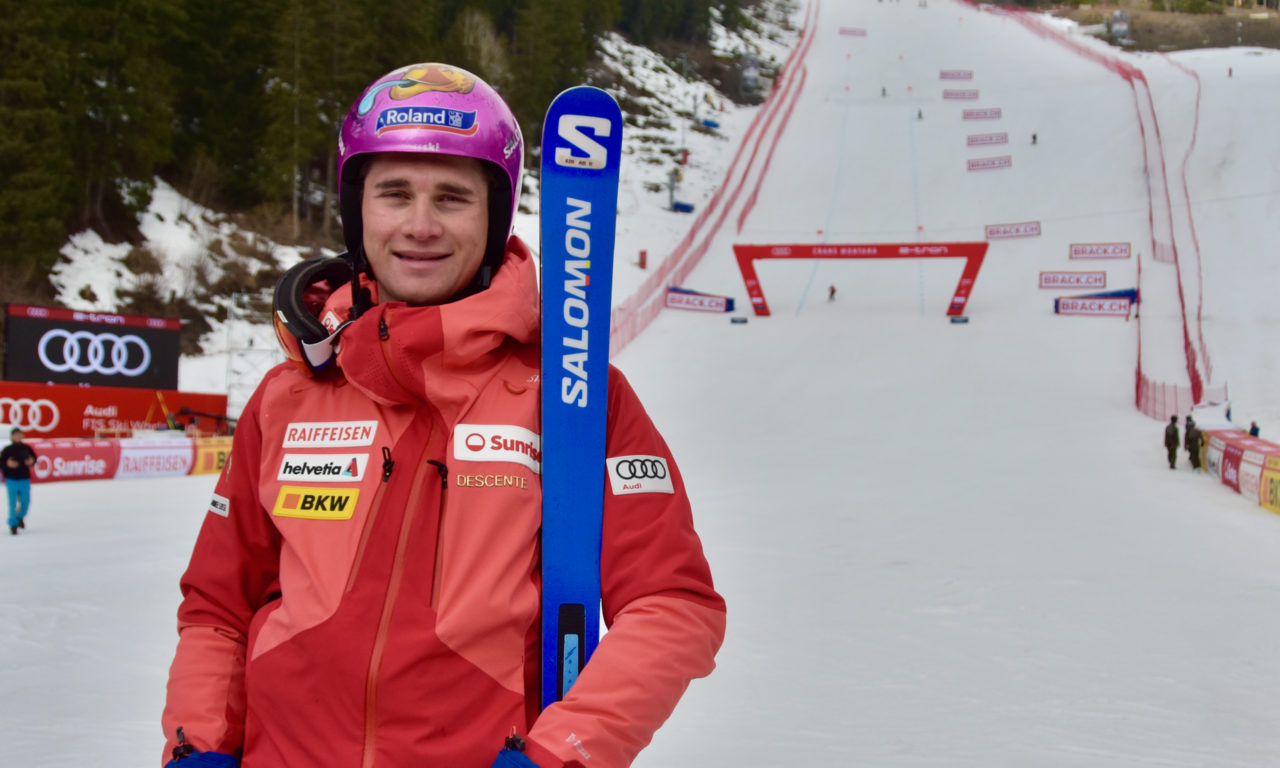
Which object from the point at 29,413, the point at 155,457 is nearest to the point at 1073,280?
the point at 155,457

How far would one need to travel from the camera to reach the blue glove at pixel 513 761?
1.44m

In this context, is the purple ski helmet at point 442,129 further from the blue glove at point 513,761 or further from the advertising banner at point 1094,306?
the advertising banner at point 1094,306

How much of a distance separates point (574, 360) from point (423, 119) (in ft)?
1.73

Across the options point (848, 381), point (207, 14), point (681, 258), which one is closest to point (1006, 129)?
point (681, 258)

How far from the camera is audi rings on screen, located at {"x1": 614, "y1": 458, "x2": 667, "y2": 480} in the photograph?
1712 mm

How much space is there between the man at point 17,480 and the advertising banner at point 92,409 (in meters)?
5.97

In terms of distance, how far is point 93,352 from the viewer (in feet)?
56.1

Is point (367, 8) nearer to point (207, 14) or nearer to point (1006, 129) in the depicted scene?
point (207, 14)

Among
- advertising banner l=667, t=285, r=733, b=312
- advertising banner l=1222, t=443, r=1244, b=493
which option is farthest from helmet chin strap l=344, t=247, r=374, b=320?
advertising banner l=667, t=285, r=733, b=312

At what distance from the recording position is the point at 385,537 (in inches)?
63.2

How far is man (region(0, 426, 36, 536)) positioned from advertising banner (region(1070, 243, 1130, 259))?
87.5 ft

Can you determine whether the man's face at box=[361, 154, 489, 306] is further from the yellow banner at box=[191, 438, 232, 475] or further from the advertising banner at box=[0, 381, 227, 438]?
the advertising banner at box=[0, 381, 227, 438]

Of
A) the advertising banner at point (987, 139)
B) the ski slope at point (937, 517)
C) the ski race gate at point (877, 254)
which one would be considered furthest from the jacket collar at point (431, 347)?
the advertising banner at point (987, 139)

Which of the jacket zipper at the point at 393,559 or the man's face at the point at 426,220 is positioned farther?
the man's face at the point at 426,220
